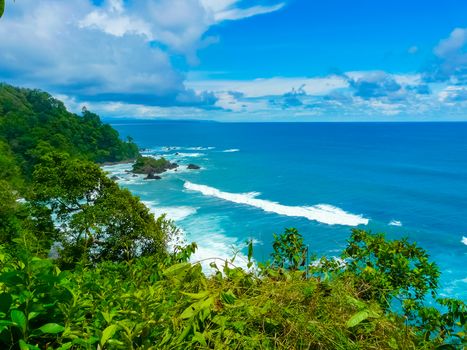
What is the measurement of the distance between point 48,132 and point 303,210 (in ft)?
136

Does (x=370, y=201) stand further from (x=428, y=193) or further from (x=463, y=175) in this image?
(x=463, y=175)

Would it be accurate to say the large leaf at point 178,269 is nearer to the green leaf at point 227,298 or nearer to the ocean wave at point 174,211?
the green leaf at point 227,298

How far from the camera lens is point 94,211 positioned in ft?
46.1

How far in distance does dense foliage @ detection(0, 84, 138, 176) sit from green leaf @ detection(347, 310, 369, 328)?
49.3 metres

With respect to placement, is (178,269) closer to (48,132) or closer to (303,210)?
(303,210)

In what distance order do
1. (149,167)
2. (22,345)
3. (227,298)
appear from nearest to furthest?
(22,345) → (227,298) → (149,167)

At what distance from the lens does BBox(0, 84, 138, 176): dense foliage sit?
51250mm

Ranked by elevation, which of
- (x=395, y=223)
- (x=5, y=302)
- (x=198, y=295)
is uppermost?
(x=5, y=302)

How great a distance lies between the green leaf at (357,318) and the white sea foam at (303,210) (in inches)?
1227

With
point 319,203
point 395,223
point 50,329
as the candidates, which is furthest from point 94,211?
point 319,203

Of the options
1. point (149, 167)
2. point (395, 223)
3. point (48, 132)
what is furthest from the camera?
point (149, 167)

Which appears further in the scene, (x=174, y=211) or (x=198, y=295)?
(x=174, y=211)

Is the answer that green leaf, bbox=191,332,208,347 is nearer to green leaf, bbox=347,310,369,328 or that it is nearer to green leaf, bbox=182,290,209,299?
green leaf, bbox=182,290,209,299

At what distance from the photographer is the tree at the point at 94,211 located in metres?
13.9
